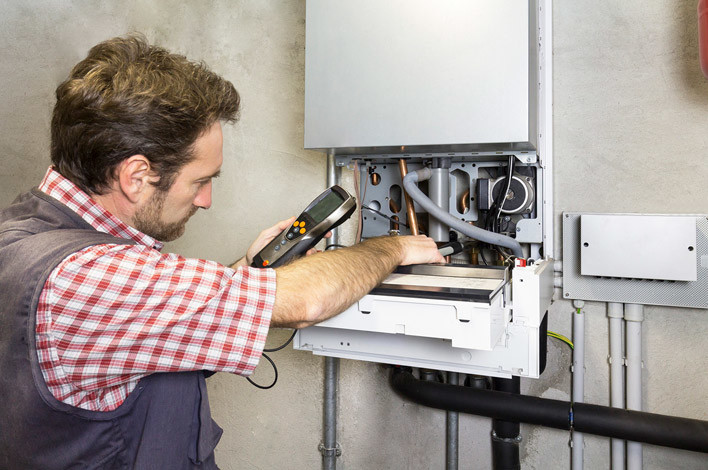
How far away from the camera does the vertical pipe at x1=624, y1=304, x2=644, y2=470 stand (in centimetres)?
123

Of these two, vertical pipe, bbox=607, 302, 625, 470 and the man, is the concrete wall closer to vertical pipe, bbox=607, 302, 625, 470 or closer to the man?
vertical pipe, bbox=607, 302, 625, 470

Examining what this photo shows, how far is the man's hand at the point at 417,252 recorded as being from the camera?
3.35 feet

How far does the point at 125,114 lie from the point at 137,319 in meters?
0.30

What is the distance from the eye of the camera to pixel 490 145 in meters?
1.08

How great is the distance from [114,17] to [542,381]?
5.91 feet

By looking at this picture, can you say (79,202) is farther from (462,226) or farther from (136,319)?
(462,226)

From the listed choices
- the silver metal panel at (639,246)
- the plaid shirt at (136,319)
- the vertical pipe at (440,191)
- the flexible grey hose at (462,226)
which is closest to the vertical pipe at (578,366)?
the silver metal panel at (639,246)

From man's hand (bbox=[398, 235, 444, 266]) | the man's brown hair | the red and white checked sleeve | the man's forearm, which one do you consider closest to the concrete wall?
man's hand (bbox=[398, 235, 444, 266])

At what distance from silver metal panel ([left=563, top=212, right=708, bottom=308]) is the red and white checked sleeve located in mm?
871

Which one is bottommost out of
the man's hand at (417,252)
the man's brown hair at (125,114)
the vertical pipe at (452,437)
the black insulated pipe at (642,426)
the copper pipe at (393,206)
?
the vertical pipe at (452,437)

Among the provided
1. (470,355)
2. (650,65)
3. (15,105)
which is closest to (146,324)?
(470,355)

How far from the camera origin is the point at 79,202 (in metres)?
0.75

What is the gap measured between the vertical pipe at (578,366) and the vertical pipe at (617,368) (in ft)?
0.22

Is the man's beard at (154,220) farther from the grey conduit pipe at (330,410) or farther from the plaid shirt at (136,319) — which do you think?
the grey conduit pipe at (330,410)
